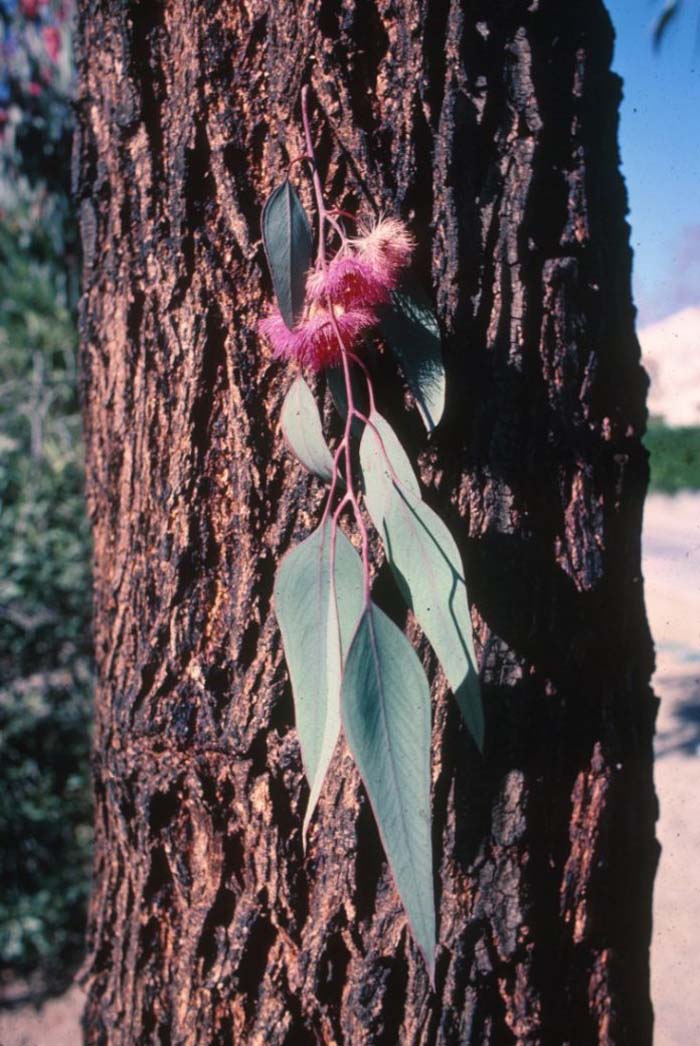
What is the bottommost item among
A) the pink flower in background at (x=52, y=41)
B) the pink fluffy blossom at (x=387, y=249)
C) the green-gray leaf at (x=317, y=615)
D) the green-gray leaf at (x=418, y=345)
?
the green-gray leaf at (x=317, y=615)

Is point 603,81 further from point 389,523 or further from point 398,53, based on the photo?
point 389,523

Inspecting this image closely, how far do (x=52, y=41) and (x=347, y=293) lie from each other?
2.46 metres

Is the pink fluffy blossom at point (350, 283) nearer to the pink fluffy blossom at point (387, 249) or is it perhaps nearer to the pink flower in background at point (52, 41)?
the pink fluffy blossom at point (387, 249)

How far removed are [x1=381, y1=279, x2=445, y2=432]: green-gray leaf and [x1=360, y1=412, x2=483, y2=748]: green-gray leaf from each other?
0.04m

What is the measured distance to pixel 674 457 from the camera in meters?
3.38

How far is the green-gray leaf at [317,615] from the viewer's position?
1.95 feet

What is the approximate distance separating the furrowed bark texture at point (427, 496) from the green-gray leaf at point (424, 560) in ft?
0.15

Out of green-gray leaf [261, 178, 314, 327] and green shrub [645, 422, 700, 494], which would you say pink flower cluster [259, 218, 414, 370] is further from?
green shrub [645, 422, 700, 494]

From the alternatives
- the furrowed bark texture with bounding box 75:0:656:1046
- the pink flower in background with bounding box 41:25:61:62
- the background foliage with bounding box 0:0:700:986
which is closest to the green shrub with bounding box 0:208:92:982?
the background foliage with bounding box 0:0:700:986

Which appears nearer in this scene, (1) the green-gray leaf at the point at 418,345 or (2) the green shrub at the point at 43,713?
(1) the green-gray leaf at the point at 418,345

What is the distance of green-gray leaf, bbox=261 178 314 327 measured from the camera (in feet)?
1.95

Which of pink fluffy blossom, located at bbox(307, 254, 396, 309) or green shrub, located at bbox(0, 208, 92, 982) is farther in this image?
green shrub, located at bbox(0, 208, 92, 982)

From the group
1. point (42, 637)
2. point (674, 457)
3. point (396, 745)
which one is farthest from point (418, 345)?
point (674, 457)

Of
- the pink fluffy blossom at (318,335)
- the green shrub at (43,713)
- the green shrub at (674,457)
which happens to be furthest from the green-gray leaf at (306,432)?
the green shrub at (43,713)
